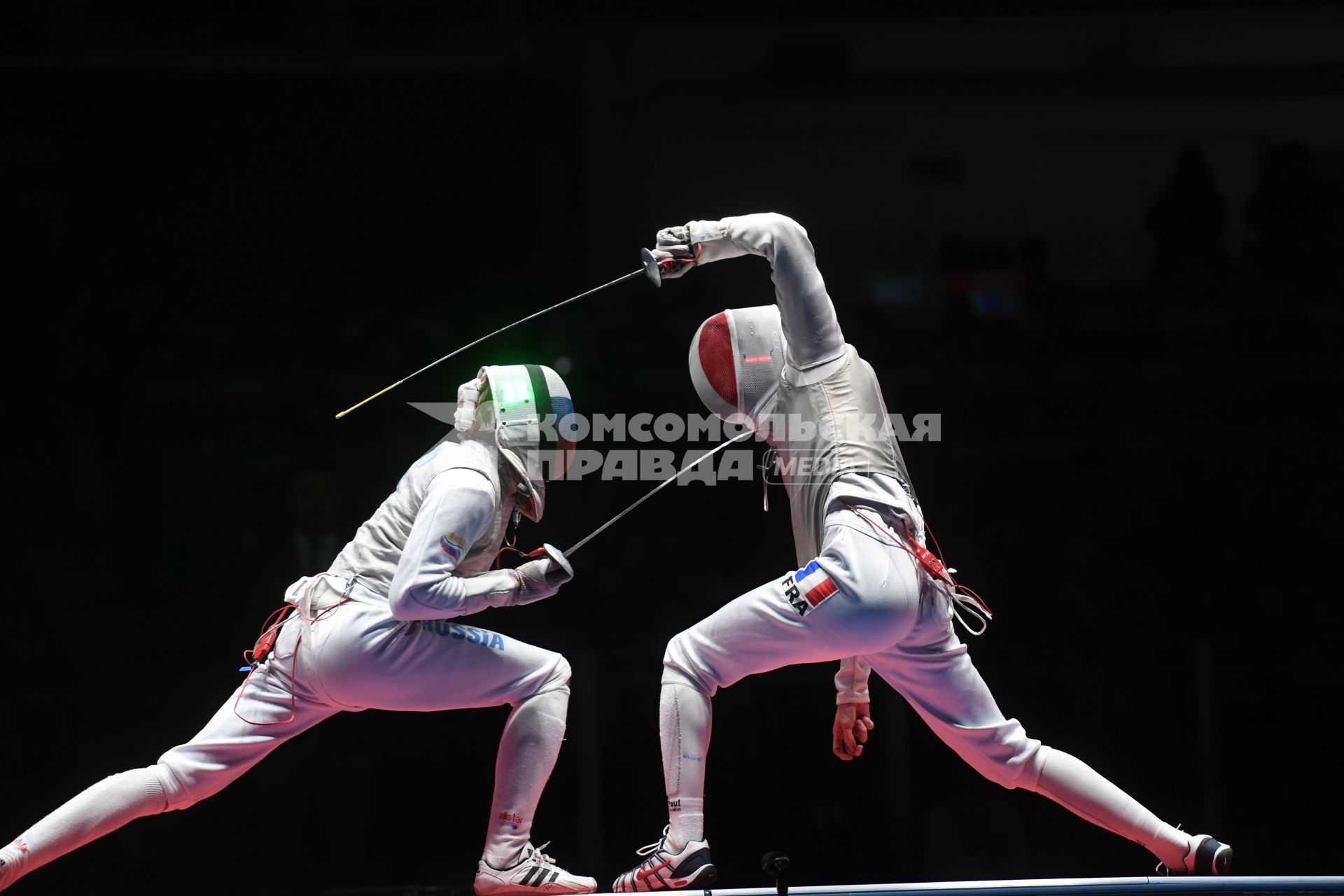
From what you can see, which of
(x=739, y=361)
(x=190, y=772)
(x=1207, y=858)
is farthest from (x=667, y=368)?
(x=1207, y=858)

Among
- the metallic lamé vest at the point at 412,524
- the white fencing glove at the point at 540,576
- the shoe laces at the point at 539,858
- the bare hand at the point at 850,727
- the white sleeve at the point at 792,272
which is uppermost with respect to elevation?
the white sleeve at the point at 792,272

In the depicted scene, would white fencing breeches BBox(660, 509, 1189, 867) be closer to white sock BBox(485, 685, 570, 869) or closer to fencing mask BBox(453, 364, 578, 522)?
white sock BBox(485, 685, 570, 869)

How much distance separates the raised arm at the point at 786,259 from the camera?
115 inches

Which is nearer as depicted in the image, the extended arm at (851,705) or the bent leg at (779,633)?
A: the bent leg at (779,633)

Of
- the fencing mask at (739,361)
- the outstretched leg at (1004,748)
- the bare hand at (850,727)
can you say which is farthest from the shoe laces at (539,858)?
the fencing mask at (739,361)

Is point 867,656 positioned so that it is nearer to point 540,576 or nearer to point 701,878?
point 701,878

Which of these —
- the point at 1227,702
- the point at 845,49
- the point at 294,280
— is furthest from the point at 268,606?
the point at 1227,702

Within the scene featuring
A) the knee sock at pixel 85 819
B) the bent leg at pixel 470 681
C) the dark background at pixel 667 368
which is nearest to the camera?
the knee sock at pixel 85 819

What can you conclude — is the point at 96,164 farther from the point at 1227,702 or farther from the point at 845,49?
the point at 1227,702

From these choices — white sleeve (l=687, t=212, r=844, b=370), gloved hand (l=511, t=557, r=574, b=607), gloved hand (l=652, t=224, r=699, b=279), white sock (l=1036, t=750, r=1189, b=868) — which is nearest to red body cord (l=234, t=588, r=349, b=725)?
gloved hand (l=511, t=557, r=574, b=607)

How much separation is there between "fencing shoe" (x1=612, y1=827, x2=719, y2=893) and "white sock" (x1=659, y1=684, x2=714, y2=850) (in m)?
0.03

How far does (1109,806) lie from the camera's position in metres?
2.93

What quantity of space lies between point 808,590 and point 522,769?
78 centimetres

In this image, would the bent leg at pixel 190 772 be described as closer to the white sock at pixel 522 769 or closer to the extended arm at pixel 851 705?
the white sock at pixel 522 769
